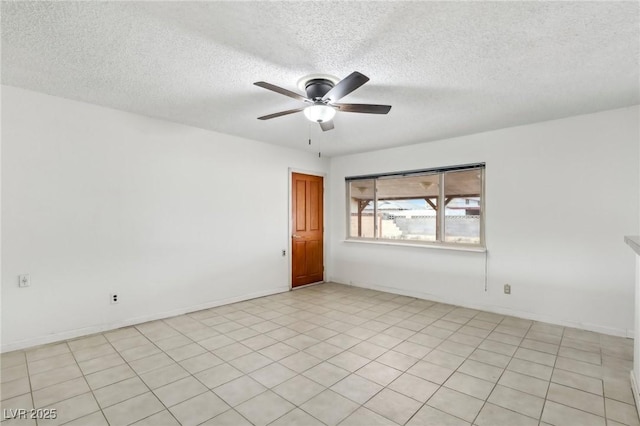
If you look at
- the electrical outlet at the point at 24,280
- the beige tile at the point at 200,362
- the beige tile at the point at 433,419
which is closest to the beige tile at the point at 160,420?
the beige tile at the point at 200,362

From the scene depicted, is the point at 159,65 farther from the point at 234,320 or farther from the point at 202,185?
the point at 234,320

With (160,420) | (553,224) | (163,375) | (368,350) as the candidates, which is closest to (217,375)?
(163,375)

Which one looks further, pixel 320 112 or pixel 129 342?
pixel 129 342

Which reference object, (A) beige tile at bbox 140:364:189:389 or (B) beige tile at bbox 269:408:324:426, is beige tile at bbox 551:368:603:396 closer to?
(B) beige tile at bbox 269:408:324:426

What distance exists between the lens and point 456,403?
2145 mm

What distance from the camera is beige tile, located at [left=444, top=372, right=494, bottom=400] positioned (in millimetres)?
2266

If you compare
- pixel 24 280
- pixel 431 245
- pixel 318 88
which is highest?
pixel 318 88

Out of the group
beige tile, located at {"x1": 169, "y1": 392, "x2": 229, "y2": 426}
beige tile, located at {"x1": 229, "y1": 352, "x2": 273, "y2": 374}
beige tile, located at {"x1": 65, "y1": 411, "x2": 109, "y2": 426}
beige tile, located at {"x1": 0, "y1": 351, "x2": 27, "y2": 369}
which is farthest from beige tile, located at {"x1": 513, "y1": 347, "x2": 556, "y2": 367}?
beige tile, located at {"x1": 0, "y1": 351, "x2": 27, "y2": 369}

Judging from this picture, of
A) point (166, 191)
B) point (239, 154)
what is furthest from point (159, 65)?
point (239, 154)

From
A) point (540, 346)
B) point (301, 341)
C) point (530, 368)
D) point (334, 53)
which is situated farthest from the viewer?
point (301, 341)

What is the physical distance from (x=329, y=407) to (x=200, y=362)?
1.28 meters

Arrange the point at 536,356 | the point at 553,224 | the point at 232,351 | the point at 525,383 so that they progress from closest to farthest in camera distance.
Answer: the point at 525,383
the point at 536,356
the point at 232,351
the point at 553,224

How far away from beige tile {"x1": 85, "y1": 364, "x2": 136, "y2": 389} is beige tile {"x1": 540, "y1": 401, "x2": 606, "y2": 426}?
3.05 metres

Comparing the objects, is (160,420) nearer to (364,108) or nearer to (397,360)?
(397,360)
